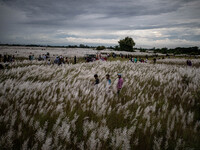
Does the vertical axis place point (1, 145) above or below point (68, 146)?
above

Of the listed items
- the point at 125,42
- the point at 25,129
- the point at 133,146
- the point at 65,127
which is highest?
the point at 125,42

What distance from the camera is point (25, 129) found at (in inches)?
99.3

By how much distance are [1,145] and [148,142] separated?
9.67 feet

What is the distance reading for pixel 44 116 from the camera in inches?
121

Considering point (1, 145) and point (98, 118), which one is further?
point (98, 118)

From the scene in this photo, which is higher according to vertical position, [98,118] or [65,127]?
[65,127]

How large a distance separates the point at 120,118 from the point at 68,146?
1679 millimetres

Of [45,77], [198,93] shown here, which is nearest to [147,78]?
[198,93]

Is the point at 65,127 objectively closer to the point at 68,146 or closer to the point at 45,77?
the point at 68,146

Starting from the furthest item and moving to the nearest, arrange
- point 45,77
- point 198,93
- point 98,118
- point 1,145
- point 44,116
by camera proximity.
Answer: point 45,77, point 198,93, point 98,118, point 44,116, point 1,145

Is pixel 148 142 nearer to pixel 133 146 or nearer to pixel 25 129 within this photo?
pixel 133 146

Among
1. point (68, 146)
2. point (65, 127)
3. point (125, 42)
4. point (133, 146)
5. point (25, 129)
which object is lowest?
point (133, 146)

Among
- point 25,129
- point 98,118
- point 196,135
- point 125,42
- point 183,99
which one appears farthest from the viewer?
point 125,42

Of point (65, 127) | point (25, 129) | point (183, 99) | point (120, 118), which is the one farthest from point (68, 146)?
point (183, 99)
